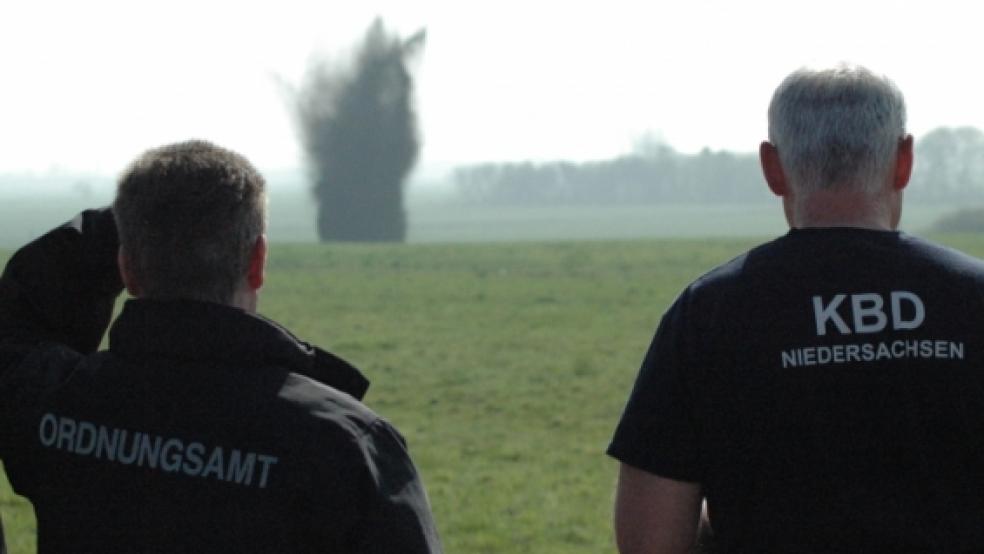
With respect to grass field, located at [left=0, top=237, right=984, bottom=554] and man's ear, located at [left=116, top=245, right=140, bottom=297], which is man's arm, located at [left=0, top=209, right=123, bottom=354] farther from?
grass field, located at [left=0, top=237, right=984, bottom=554]

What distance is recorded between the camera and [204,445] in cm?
253

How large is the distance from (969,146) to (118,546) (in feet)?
468

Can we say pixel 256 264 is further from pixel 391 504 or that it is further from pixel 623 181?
pixel 623 181

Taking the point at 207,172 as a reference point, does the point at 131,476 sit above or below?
below

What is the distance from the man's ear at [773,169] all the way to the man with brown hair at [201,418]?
0.93 meters

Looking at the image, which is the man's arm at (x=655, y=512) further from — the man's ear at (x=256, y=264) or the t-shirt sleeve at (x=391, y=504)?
the man's ear at (x=256, y=264)

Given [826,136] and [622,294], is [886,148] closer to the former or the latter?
[826,136]

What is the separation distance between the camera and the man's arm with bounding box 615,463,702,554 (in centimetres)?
276

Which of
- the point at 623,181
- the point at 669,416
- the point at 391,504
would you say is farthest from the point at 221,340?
the point at 623,181

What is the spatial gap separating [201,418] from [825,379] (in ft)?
3.87

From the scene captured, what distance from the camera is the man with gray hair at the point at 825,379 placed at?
2.67m

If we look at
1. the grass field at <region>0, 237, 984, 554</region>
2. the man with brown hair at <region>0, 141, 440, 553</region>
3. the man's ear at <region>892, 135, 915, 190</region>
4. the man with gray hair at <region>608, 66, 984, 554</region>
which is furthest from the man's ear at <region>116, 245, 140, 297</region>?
the grass field at <region>0, 237, 984, 554</region>

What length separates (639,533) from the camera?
278 cm

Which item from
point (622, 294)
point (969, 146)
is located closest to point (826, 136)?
point (622, 294)
